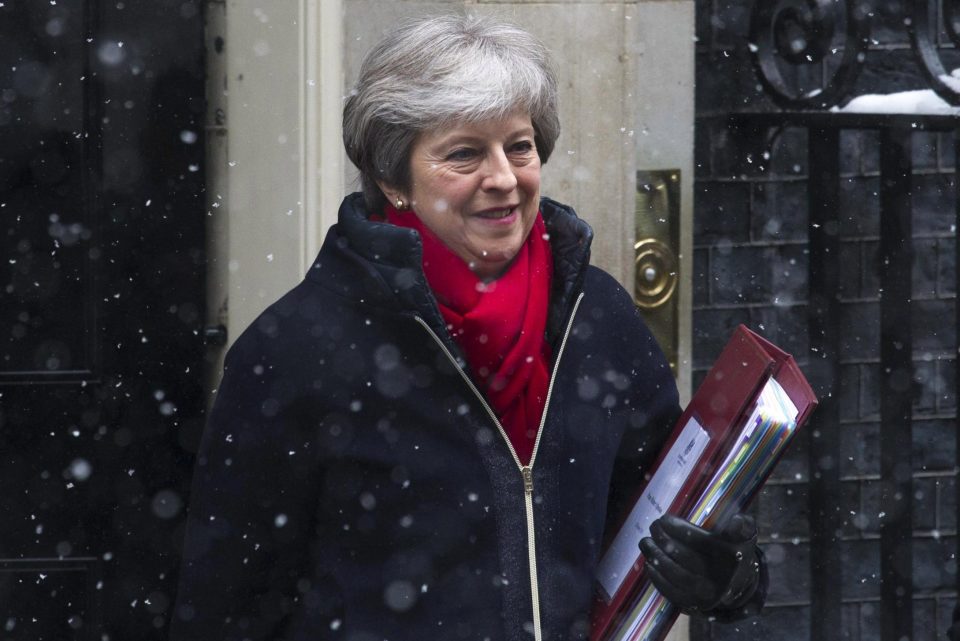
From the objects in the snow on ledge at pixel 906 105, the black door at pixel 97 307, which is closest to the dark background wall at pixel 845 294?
the snow on ledge at pixel 906 105

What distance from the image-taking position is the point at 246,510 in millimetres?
2432

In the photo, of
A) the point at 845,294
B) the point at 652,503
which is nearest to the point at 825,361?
the point at 845,294

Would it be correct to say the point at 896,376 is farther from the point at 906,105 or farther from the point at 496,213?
the point at 496,213

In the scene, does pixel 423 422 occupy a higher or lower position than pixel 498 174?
lower

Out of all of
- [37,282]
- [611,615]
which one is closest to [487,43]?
[611,615]

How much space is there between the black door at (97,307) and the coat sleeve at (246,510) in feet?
3.93

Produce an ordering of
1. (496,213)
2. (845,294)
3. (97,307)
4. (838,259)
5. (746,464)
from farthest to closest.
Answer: (845,294), (838,259), (97,307), (496,213), (746,464)

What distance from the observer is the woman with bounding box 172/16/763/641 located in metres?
2.39

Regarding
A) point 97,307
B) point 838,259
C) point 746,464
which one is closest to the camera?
point 746,464

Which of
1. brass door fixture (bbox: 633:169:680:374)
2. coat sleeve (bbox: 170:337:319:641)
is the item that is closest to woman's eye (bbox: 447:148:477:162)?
coat sleeve (bbox: 170:337:319:641)

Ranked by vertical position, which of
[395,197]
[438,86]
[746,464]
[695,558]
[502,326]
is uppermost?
[438,86]

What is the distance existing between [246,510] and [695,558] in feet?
2.48

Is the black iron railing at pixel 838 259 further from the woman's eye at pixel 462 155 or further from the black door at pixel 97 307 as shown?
the black door at pixel 97 307

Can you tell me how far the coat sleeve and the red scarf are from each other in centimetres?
32
